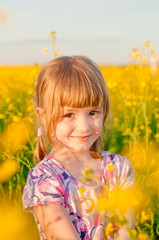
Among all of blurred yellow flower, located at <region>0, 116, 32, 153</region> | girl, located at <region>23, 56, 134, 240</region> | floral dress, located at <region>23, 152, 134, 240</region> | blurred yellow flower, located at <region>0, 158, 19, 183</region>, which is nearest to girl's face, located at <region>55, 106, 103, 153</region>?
girl, located at <region>23, 56, 134, 240</region>

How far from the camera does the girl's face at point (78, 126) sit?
131 centimetres

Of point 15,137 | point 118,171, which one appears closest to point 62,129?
point 118,171

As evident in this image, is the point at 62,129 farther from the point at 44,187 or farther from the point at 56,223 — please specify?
the point at 56,223

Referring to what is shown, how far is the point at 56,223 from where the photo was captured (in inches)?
49.2

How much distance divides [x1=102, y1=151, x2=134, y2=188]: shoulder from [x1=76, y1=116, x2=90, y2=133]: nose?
0.24m

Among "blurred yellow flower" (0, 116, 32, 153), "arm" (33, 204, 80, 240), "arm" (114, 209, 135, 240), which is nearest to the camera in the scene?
"arm" (33, 204, 80, 240)

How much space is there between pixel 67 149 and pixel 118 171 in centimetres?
23

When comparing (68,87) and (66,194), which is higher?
(68,87)

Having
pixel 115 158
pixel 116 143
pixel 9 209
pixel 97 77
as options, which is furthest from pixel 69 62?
pixel 116 143

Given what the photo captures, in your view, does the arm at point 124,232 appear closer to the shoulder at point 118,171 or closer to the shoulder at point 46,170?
the shoulder at point 118,171

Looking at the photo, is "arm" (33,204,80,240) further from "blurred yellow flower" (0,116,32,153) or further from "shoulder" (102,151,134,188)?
"blurred yellow flower" (0,116,32,153)

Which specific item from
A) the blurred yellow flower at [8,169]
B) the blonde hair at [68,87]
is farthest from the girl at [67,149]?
the blurred yellow flower at [8,169]

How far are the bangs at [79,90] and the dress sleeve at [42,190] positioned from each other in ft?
0.86

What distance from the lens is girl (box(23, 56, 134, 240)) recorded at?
128cm
